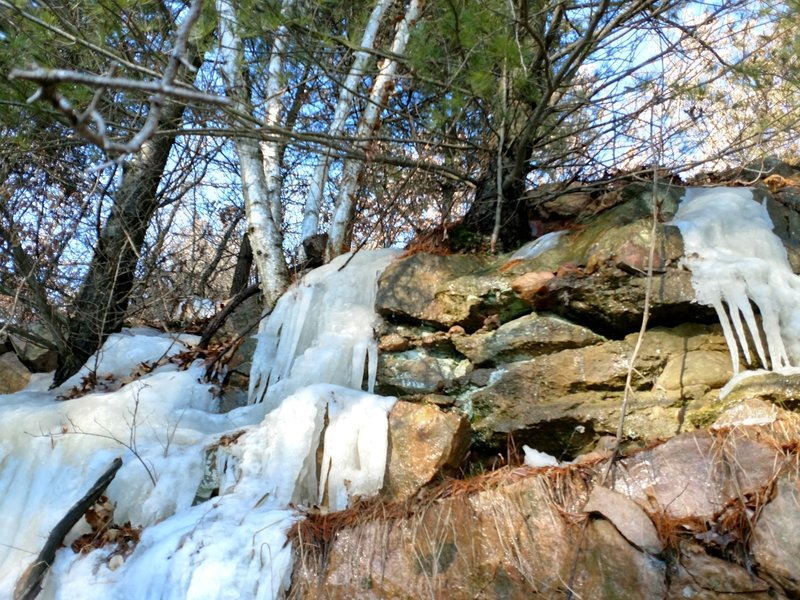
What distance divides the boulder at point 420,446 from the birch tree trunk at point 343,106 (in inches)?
84.5

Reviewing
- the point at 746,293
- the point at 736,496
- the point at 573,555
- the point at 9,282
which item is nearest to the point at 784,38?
the point at 746,293

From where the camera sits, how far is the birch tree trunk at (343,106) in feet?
17.4

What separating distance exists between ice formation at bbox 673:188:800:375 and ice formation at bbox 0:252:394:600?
1.99 meters

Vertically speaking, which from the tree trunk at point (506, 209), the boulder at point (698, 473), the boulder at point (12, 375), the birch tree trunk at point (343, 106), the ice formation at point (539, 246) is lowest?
the boulder at point (698, 473)

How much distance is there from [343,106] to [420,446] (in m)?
3.42

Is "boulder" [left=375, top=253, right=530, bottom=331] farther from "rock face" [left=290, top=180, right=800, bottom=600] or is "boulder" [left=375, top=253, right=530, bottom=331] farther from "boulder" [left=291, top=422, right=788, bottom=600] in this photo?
"boulder" [left=291, top=422, right=788, bottom=600]

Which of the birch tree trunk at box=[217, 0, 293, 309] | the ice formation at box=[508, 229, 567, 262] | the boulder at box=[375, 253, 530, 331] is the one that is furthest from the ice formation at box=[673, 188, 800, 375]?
the birch tree trunk at box=[217, 0, 293, 309]

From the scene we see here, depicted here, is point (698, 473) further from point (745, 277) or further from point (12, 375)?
point (12, 375)

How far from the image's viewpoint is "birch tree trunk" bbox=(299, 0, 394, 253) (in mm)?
5289

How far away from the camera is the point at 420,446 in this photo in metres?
3.42

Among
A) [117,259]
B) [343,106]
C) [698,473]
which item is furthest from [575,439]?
[117,259]

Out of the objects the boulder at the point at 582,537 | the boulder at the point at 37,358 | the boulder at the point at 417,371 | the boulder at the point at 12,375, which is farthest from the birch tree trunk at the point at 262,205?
the boulder at the point at 582,537

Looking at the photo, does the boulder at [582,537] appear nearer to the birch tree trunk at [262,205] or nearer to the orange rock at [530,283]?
the orange rock at [530,283]

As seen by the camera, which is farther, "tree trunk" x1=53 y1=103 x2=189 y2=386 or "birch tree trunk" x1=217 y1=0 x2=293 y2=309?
"tree trunk" x1=53 y1=103 x2=189 y2=386
